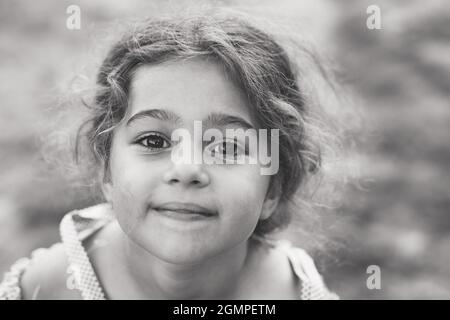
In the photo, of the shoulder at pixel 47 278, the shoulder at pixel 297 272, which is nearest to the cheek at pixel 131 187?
the shoulder at pixel 47 278

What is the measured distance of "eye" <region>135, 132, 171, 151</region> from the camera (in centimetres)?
99

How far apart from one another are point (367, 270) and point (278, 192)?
432mm

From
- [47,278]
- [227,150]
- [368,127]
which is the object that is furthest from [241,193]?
[368,127]

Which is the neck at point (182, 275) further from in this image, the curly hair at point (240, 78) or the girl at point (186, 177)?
the curly hair at point (240, 78)

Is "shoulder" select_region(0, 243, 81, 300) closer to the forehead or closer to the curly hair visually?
the curly hair

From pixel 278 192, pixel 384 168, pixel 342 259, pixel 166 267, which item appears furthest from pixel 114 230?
pixel 384 168

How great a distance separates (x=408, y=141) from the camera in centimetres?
167

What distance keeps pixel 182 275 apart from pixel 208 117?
0.31 m

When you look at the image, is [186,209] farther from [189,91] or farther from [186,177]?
[189,91]

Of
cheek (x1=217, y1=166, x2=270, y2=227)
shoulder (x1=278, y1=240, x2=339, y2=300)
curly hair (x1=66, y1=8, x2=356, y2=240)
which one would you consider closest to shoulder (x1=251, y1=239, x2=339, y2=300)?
shoulder (x1=278, y1=240, x2=339, y2=300)

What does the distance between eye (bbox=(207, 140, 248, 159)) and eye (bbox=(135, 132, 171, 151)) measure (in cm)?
7

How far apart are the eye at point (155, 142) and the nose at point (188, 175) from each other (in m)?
0.05

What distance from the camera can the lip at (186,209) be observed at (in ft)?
3.15

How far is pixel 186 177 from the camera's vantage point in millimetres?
943
